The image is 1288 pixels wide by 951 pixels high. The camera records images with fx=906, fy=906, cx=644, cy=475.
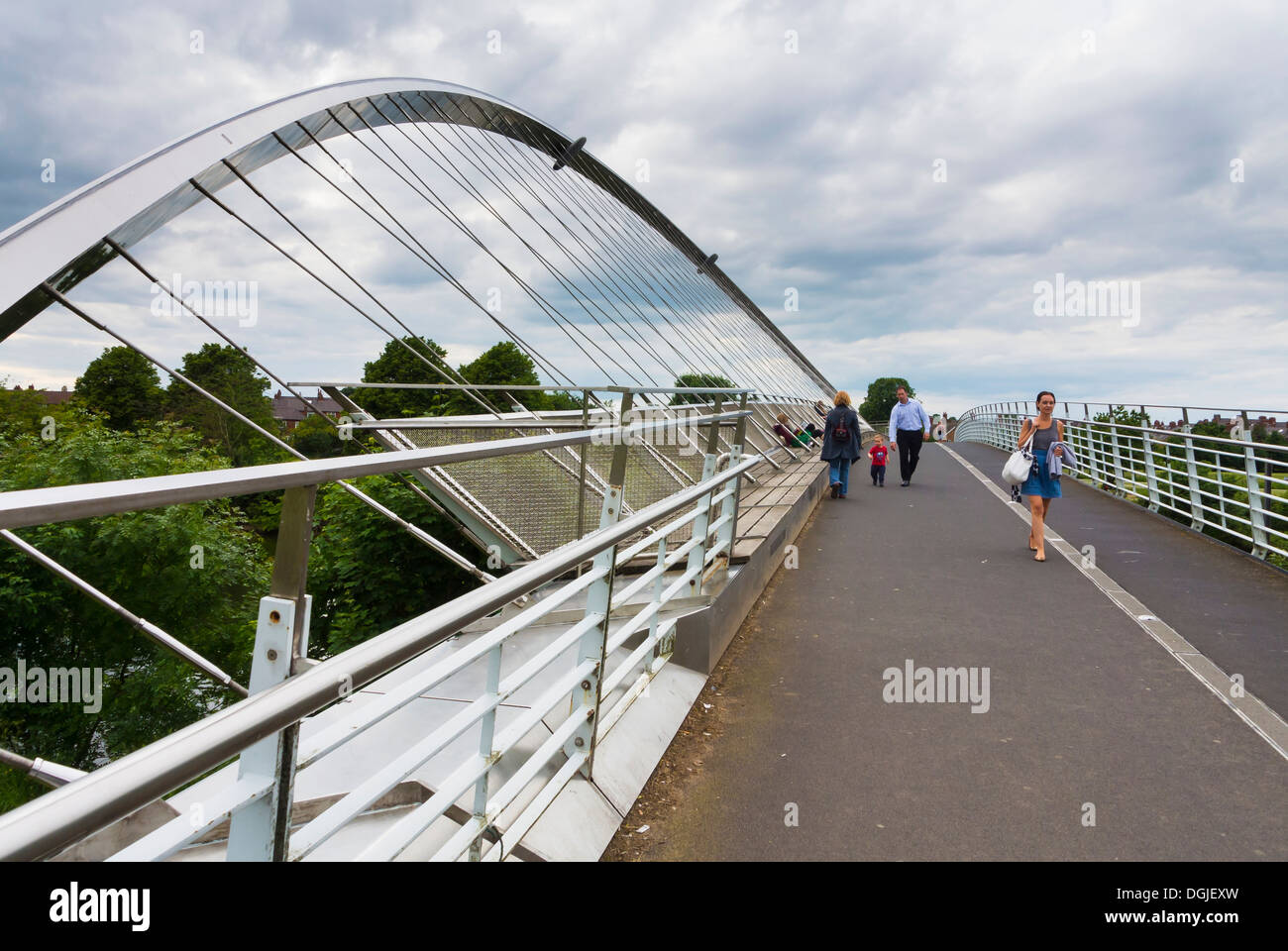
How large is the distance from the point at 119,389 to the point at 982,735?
6649cm

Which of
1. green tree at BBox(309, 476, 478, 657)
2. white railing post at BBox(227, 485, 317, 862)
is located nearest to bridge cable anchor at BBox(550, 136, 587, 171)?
green tree at BBox(309, 476, 478, 657)

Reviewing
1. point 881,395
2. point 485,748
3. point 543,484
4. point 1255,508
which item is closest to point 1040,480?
point 1255,508

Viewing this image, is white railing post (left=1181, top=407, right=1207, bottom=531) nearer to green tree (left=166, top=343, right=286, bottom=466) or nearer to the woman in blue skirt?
the woman in blue skirt

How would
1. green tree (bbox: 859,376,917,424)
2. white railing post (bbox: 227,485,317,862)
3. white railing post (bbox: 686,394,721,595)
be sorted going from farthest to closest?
green tree (bbox: 859,376,917,424) → white railing post (bbox: 686,394,721,595) → white railing post (bbox: 227,485,317,862)

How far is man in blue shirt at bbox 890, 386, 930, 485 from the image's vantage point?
15.4 meters

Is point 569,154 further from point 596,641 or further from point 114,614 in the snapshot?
point 114,614

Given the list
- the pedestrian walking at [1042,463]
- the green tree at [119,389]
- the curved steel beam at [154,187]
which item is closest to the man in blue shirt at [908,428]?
the pedestrian walking at [1042,463]

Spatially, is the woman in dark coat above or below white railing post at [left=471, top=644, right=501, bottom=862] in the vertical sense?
above

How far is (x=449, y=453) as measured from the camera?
2031 mm

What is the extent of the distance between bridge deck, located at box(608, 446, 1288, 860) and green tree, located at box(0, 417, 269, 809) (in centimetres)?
2596

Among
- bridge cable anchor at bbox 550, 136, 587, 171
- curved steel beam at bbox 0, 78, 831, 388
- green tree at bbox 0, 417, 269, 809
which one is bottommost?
green tree at bbox 0, 417, 269, 809

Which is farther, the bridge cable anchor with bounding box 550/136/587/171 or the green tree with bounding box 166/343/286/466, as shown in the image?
the green tree with bounding box 166/343/286/466
